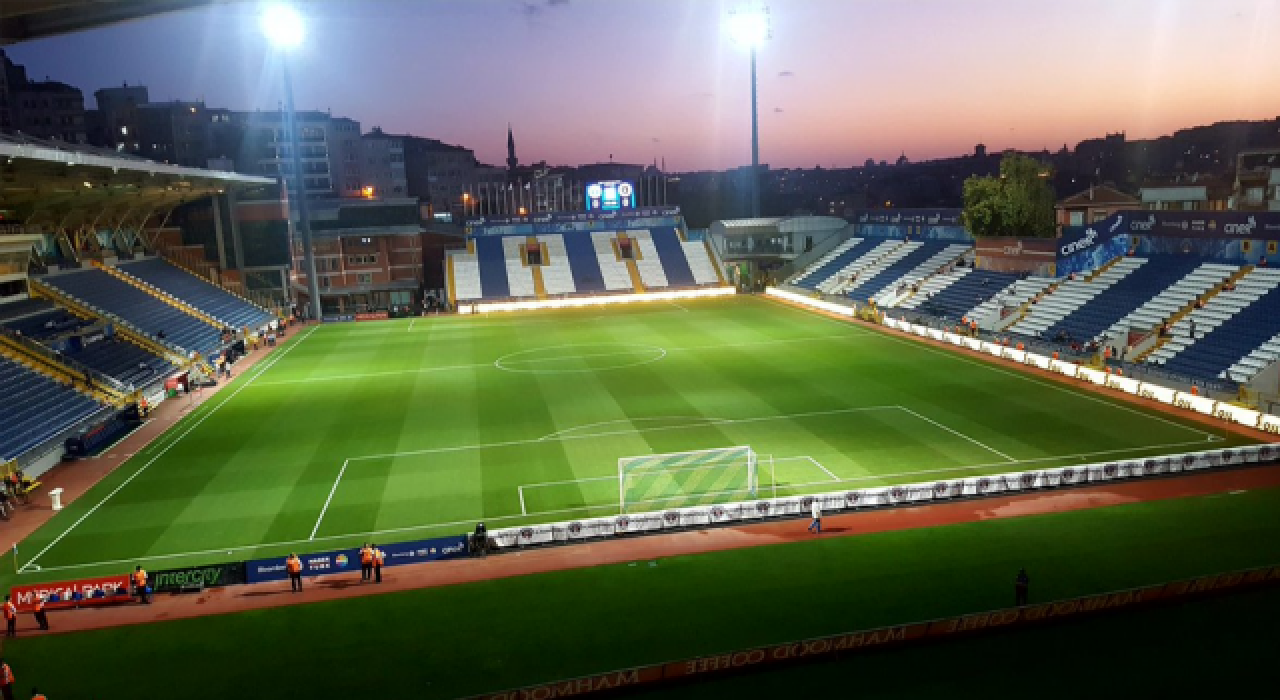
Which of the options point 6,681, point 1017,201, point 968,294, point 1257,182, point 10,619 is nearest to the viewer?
point 6,681

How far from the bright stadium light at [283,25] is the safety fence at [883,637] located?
50143 millimetres

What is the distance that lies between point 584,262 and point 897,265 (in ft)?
87.5

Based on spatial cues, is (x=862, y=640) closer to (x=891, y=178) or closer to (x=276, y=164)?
(x=276, y=164)

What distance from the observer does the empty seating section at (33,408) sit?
27719 millimetres

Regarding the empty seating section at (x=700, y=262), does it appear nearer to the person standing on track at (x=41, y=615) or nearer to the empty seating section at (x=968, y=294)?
the empty seating section at (x=968, y=294)

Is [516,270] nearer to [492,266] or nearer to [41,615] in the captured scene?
[492,266]

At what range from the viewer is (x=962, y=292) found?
52781mm

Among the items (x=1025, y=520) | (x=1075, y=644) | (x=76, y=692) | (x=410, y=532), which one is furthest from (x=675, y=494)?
(x=76, y=692)

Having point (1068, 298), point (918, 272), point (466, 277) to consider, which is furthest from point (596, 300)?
point (1068, 298)

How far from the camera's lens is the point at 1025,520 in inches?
832

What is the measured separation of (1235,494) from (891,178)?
596 ft

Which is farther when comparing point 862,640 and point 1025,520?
point 1025,520

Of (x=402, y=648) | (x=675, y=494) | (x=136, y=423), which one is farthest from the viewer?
(x=136, y=423)

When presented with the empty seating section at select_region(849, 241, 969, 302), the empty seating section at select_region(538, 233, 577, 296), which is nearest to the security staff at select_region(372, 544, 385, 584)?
the empty seating section at select_region(849, 241, 969, 302)
